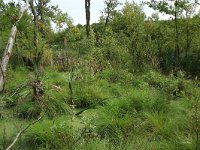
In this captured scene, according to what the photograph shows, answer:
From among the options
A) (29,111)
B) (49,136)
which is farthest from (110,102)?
(49,136)

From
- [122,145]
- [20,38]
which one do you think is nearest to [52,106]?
[122,145]

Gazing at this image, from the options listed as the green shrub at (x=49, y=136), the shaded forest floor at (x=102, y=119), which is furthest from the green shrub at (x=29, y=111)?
the green shrub at (x=49, y=136)

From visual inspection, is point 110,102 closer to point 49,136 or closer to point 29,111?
point 29,111

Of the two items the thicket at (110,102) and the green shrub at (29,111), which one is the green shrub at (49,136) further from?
the green shrub at (29,111)

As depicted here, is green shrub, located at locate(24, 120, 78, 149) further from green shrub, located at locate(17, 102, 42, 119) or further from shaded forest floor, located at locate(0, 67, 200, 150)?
green shrub, located at locate(17, 102, 42, 119)

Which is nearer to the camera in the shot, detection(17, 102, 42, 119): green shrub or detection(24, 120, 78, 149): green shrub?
detection(24, 120, 78, 149): green shrub

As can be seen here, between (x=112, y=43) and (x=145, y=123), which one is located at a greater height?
(x=112, y=43)

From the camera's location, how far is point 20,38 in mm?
14031

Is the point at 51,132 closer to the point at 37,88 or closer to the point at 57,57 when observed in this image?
the point at 37,88

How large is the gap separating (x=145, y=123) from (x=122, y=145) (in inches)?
39.2

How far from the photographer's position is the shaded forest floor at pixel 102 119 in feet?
15.5

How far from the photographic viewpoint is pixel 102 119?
5.70 meters

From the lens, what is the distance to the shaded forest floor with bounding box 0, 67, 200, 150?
4715mm

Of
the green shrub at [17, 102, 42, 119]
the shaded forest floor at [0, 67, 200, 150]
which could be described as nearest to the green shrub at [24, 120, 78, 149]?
the shaded forest floor at [0, 67, 200, 150]
